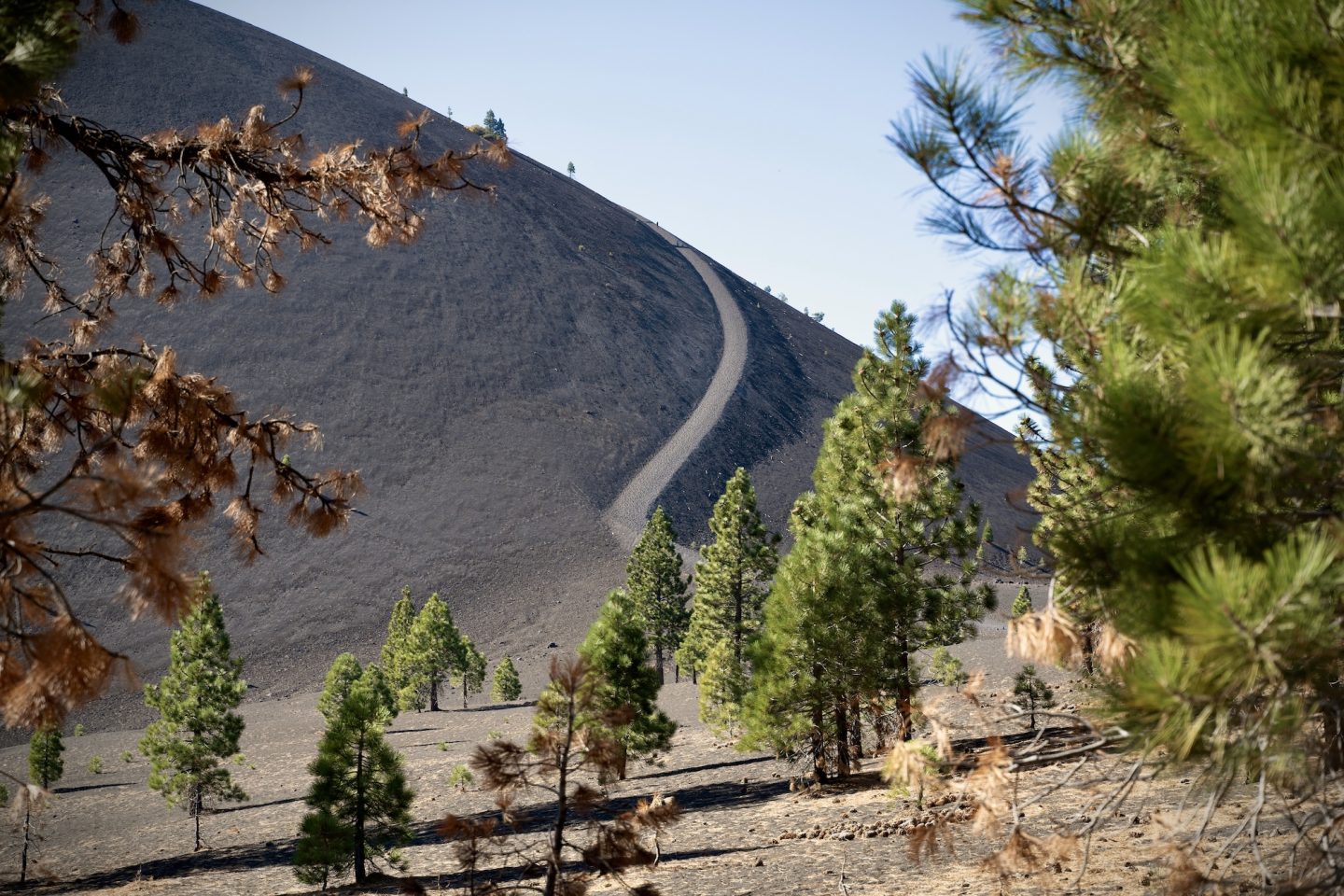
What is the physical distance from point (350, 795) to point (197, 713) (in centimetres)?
924

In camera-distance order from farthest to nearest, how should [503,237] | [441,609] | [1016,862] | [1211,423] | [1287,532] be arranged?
[503,237], [441,609], [1016,862], [1287,532], [1211,423]

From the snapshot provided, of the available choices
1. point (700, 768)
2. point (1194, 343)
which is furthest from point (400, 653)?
point (1194, 343)

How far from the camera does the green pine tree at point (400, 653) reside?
45.2 m

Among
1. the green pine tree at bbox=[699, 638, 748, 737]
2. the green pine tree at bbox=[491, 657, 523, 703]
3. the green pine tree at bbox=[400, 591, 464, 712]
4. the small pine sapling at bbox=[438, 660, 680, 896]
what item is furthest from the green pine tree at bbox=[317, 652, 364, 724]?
the small pine sapling at bbox=[438, 660, 680, 896]

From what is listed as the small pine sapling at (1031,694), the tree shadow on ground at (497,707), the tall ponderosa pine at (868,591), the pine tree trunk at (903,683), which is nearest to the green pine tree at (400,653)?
the tree shadow on ground at (497,707)

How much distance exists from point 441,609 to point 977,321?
1690 inches

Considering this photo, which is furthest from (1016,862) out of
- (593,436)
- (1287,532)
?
(593,436)

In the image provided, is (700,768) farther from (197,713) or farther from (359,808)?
(197,713)

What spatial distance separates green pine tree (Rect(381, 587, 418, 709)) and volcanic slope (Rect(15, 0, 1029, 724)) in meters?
5.40

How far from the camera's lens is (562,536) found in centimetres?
6481

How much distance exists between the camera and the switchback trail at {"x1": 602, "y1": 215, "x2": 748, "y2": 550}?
6762 centimetres

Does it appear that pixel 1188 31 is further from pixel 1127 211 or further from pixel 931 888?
pixel 931 888

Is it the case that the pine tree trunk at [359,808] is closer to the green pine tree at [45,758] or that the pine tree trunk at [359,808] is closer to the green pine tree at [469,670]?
the green pine tree at [45,758]

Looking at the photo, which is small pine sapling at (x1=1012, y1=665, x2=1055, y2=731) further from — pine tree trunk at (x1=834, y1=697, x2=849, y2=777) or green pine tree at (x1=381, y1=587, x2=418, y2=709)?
green pine tree at (x1=381, y1=587, x2=418, y2=709)
